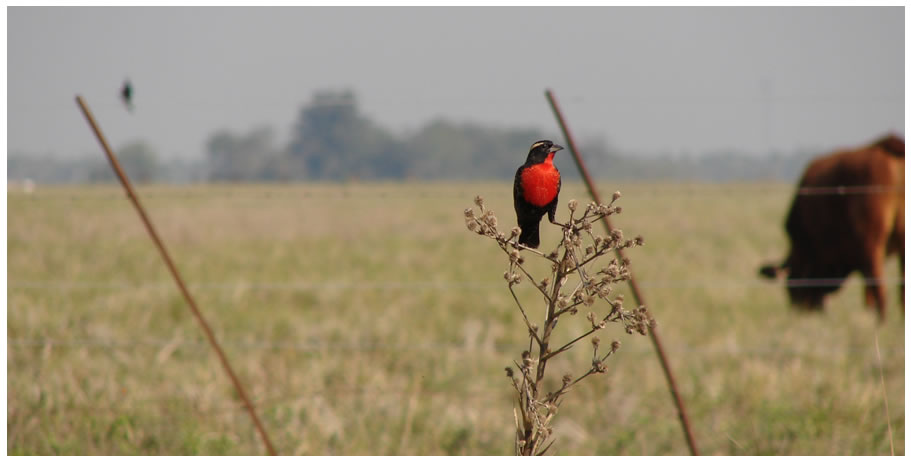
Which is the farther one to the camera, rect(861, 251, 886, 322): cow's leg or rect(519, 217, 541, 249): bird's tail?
rect(861, 251, 886, 322): cow's leg

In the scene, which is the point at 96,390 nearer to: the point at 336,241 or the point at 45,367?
the point at 45,367

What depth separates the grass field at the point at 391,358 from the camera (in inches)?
165

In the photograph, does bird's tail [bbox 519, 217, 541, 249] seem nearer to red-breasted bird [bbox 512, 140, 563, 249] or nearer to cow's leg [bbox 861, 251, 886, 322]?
red-breasted bird [bbox 512, 140, 563, 249]

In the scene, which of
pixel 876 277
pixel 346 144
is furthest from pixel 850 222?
pixel 346 144

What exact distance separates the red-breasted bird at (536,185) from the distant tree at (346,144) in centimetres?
144

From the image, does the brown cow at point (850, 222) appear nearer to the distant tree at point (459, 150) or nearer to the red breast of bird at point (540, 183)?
the distant tree at point (459, 150)

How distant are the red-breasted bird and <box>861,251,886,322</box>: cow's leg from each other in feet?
23.0

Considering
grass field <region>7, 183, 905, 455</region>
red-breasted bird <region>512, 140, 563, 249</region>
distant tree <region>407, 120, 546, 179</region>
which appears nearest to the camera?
red-breasted bird <region>512, 140, 563, 249</region>

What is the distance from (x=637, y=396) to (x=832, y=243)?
355 cm

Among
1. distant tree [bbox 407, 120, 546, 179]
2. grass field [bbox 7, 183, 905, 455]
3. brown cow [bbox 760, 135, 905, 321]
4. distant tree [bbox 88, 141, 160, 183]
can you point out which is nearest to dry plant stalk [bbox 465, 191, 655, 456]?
grass field [bbox 7, 183, 905, 455]

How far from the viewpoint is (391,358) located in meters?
5.87

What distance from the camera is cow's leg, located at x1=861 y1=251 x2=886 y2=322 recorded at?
7.19 metres
